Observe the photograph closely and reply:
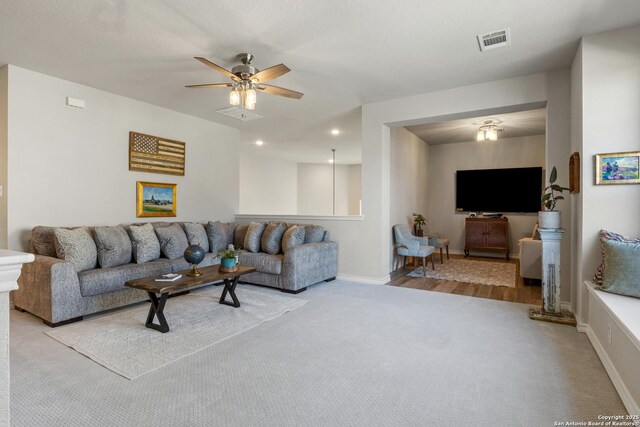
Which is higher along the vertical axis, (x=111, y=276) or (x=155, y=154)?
(x=155, y=154)

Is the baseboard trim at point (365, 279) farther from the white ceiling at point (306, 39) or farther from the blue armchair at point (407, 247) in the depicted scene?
the white ceiling at point (306, 39)

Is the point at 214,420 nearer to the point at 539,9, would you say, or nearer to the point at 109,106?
the point at 539,9

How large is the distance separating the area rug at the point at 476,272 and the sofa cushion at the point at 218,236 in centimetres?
304

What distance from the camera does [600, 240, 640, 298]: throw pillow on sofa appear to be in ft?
8.04

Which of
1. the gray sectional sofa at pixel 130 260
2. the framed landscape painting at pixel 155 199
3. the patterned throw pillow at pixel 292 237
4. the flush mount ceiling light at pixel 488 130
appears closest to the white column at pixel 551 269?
the gray sectional sofa at pixel 130 260

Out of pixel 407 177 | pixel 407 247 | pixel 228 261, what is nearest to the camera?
pixel 228 261

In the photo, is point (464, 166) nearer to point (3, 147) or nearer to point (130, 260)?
point (130, 260)

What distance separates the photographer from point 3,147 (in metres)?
3.70

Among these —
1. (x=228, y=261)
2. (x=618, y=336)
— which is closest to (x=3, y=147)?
(x=228, y=261)

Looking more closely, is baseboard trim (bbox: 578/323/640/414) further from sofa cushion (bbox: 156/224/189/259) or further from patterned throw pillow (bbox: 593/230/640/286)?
sofa cushion (bbox: 156/224/189/259)

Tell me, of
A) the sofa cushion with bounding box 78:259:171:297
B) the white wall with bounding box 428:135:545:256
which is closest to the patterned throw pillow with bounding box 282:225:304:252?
the sofa cushion with bounding box 78:259:171:297

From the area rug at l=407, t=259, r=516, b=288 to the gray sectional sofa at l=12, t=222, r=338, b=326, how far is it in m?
1.86

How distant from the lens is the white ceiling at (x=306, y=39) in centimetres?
260

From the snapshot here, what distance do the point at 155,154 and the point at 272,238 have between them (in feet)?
7.03
